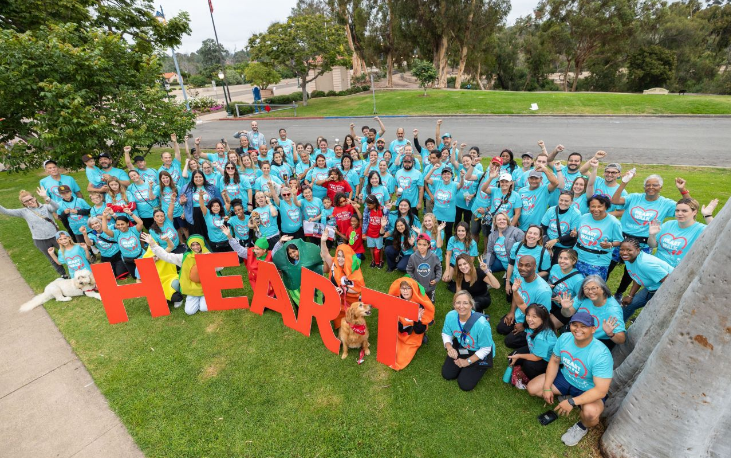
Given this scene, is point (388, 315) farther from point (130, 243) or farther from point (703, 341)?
point (130, 243)

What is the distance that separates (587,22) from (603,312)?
43.0 meters

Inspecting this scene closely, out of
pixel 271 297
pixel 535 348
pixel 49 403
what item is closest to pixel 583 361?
pixel 535 348

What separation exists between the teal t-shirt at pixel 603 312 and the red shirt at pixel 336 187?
5369 millimetres

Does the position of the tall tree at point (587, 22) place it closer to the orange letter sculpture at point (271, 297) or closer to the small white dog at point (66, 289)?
the orange letter sculpture at point (271, 297)

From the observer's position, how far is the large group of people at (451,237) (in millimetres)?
4660

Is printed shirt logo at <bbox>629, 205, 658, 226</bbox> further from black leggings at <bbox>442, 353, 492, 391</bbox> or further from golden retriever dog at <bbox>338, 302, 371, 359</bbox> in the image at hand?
golden retriever dog at <bbox>338, 302, 371, 359</bbox>

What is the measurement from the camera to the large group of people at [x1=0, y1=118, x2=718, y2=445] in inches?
183

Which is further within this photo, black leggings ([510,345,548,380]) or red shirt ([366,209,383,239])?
red shirt ([366,209,383,239])

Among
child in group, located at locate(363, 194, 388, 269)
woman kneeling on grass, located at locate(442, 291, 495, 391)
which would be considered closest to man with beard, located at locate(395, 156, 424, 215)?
child in group, located at locate(363, 194, 388, 269)

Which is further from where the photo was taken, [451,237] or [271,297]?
[451,237]

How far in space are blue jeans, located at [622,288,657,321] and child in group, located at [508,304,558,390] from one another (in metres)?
1.72

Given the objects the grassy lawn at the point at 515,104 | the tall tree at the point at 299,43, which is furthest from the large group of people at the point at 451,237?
the tall tree at the point at 299,43

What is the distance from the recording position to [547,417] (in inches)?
171

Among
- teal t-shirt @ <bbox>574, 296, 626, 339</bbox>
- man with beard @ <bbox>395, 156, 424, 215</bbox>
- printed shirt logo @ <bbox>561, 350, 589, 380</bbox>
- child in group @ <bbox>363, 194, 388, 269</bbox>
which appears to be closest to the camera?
printed shirt logo @ <bbox>561, 350, 589, 380</bbox>
